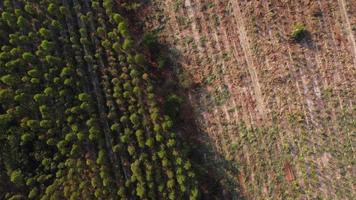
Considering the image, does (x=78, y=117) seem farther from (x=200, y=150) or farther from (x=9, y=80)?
(x=200, y=150)

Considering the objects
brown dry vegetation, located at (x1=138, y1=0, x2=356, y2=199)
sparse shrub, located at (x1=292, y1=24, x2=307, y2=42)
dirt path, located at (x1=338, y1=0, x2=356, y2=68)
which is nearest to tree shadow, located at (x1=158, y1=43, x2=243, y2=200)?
brown dry vegetation, located at (x1=138, y1=0, x2=356, y2=199)

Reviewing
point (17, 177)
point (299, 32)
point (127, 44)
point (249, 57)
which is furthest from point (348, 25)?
point (17, 177)

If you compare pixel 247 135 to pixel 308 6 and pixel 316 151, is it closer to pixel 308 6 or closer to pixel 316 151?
pixel 316 151

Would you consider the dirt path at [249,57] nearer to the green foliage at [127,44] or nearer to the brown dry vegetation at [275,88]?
the brown dry vegetation at [275,88]

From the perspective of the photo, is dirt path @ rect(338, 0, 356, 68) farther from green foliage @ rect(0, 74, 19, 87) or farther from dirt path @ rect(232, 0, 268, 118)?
green foliage @ rect(0, 74, 19, 87)

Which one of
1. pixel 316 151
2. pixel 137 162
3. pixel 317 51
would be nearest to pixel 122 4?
pixel 137 162
